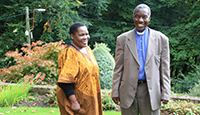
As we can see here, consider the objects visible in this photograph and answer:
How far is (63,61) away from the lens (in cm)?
237

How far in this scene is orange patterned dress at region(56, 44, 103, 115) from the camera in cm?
232

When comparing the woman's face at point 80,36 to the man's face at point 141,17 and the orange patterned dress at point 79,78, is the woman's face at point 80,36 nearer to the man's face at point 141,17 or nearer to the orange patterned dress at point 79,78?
the orange patterned dress at point 79,78

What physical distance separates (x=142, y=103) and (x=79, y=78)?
34.2 inches

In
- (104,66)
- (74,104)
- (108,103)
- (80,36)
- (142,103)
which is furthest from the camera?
(104,66)

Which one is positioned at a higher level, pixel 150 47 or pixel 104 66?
pixel 150 47

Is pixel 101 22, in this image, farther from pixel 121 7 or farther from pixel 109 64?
pixel 109 64

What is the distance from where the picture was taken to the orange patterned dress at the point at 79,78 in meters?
2.32

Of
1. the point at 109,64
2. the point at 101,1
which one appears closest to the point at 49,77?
the point at 109,64

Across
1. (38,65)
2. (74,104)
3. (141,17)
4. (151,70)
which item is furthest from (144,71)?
(38,65)

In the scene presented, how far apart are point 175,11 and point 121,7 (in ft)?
14.5

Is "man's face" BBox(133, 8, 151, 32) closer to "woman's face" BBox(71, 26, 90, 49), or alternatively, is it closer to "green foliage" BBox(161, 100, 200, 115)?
"woman's face" BBox(71, 26, 90, 49)

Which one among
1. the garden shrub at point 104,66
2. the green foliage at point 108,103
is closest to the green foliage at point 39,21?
the garden shrub at point 104,66

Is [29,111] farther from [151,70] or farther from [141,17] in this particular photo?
[141,17]

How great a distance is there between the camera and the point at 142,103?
2541 millimetres
